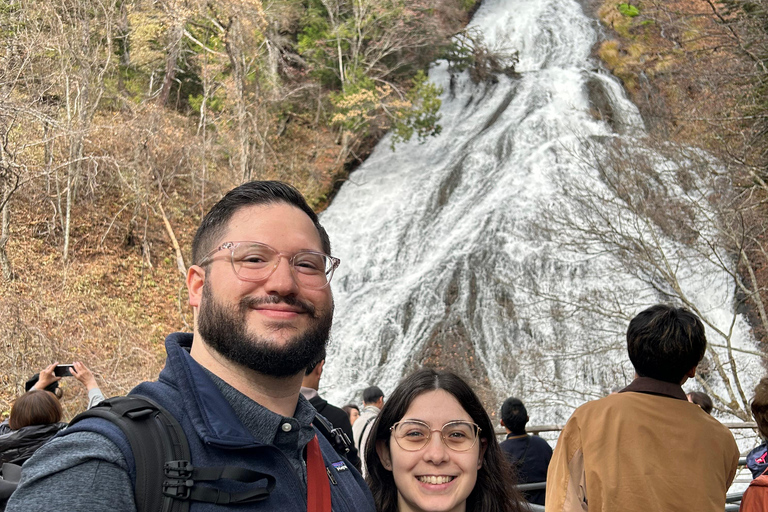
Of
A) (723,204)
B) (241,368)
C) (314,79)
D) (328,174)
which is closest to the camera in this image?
(241,368)

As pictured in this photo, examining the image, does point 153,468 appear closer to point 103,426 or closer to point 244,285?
point 103,426

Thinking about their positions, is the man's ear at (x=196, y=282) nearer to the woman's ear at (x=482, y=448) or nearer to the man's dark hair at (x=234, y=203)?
the man's dark hair at (x=234, y=203)

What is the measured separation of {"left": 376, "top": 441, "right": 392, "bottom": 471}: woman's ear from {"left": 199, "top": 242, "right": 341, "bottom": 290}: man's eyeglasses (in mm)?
954

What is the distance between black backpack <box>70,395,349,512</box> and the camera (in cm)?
151

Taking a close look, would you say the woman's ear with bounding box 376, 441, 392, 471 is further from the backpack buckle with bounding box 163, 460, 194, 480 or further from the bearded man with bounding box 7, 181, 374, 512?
the backpack buckle with bounding box 163, 460, 194, 480

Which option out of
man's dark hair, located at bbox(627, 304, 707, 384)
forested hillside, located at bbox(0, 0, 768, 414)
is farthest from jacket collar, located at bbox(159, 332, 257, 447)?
forested hillside, located at bbox(0, 0, 768, 414)

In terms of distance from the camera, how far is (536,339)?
1541 cm

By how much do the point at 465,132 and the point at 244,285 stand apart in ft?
78.4

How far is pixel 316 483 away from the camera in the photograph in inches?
75.0

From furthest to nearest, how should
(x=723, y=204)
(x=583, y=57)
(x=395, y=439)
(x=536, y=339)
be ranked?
1. (x=583, y=57)
2. (x=536, y=339)
3. (x=723, y=204)
4. (x=395, y=439)

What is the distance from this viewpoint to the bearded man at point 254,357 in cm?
169

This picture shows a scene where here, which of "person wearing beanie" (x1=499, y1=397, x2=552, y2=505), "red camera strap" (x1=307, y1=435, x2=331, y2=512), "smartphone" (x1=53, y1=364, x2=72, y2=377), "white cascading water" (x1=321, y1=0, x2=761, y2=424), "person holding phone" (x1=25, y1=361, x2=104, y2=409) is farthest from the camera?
"white cascading water" (x1=321, y1=0, x2=761, y2=424)

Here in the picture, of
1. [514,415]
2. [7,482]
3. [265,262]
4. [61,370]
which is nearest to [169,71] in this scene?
[61,370]

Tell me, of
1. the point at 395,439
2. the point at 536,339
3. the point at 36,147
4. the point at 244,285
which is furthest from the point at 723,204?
the point at 36,147
